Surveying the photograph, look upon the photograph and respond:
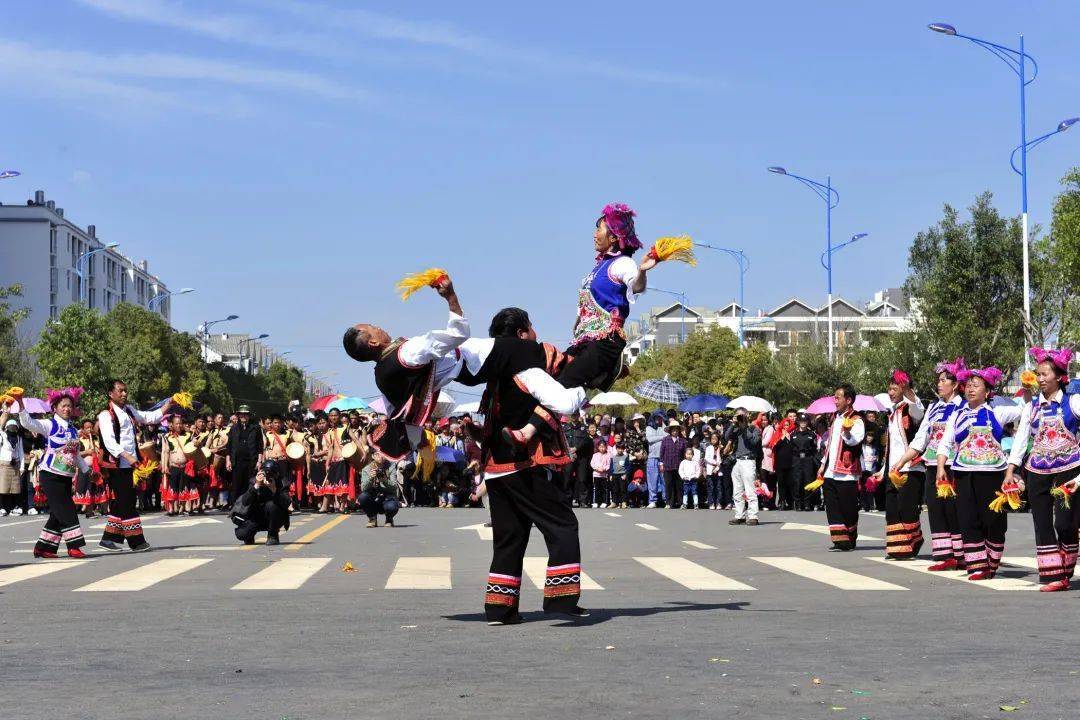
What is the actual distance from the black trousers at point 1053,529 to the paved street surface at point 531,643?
41 cm

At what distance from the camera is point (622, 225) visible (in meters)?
9.70

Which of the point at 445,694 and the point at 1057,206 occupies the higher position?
the point at 1057,206

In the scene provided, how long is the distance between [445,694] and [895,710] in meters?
1.79

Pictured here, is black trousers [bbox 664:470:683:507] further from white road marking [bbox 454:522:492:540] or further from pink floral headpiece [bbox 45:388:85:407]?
pink floral headpiece [bbox 45:388:85:407]

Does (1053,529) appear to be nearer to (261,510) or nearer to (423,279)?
(423,279)

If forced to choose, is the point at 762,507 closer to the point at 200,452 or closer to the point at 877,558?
the point at 200,452

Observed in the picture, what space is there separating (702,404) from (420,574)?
98.9 ft

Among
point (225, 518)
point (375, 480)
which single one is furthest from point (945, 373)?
point (225, 518)

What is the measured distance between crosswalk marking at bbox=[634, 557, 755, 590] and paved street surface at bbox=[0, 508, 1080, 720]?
5 centimetres

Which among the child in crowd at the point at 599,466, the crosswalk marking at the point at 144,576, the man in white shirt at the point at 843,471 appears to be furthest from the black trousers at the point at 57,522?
the child in crowd at the point at 599,466

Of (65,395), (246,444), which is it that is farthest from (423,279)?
(246,444)

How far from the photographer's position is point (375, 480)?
77.0ft

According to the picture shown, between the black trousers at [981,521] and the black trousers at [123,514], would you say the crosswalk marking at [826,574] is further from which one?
the black trousers at [123,514]

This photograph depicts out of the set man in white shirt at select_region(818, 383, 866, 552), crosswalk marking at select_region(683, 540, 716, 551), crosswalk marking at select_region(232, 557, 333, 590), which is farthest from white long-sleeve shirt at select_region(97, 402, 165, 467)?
man in white shirt at select_region(818, 383, 866, 552)
